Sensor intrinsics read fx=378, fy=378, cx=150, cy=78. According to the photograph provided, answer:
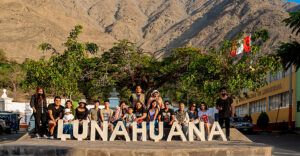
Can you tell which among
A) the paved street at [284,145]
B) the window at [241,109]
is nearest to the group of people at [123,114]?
the paved street at [284,145]

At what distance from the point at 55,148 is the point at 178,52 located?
11073 millimetres

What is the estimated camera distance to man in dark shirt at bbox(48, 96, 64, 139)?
11.8 meters

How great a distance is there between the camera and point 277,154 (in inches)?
477

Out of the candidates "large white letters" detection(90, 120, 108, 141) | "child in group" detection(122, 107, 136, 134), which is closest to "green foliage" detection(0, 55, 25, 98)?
"child in group" detection(122, 107, 136, 134)

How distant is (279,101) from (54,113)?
2602cm

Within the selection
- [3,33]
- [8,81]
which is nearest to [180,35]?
[3,33]

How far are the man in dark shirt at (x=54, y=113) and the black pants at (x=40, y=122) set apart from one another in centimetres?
20

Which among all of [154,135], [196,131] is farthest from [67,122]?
[196,131]

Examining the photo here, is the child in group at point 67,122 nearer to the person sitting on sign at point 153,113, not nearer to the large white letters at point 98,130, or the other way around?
the large white letters at point 98,130

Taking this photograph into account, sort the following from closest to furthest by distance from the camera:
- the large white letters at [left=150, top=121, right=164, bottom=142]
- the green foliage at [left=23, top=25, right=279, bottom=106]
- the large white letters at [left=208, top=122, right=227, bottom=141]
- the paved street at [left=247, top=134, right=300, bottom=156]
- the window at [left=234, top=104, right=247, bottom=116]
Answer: the large white letters at [left=150, top=121, right=164, bottom=142], the large white letters at [left=208, top=122, right=227, bottom=141], the paved street at [left=247, top=134, right=300, bottom=156], the green foliage at [left=23, top=25, right=279, bottom=106], the window at [left=234, top=104, right=247, bottom=116]

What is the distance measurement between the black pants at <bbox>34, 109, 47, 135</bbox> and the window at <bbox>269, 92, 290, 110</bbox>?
24255mm

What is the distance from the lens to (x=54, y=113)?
12.2m

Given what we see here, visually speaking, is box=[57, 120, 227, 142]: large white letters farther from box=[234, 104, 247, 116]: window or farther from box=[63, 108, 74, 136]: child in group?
box=[234, 104, 247, 116]: window

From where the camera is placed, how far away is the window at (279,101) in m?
32.0
